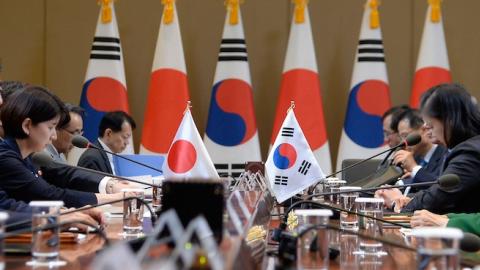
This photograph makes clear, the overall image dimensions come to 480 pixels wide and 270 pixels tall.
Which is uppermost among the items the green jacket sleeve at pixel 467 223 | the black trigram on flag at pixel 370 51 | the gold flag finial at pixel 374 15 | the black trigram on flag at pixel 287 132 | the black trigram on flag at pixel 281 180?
the gold flag finial at pixel 374 15

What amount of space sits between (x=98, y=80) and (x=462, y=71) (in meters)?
3.22

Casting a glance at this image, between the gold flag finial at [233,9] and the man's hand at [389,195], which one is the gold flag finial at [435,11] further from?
the man's hand at [389,195]

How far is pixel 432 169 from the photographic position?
4566 mm

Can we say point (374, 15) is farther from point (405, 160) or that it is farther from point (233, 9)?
point (405, 160)

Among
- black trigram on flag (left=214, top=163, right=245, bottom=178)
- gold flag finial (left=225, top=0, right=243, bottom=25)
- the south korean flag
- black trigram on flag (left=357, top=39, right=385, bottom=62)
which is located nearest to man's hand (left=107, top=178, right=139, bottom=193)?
the south korean flag

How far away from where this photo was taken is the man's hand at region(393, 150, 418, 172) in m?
4.87

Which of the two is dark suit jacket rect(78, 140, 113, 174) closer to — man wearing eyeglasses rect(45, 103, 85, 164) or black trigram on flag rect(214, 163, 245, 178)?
man wearing eyeglasses rect(45, 103, 85, 164)

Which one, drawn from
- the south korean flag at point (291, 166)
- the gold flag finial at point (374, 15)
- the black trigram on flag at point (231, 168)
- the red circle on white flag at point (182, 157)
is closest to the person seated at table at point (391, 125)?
the gold flag finial at point (374, 15)

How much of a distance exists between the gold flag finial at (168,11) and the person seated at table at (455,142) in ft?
10.3

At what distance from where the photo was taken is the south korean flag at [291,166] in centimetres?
334

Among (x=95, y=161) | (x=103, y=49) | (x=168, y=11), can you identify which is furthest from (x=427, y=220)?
(x=103, y=49)

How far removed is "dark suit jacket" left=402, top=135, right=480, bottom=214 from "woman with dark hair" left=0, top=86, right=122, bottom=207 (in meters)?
1.65

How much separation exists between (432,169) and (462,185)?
1.41 meters

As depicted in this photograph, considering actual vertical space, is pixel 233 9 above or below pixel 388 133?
above
